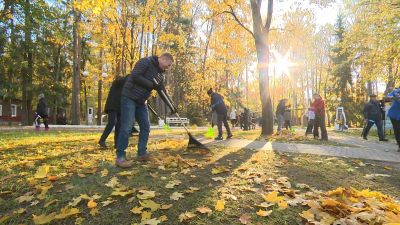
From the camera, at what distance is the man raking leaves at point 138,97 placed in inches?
143

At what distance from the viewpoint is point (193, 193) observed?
2576 millimetres

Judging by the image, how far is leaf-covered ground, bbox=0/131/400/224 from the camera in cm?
205

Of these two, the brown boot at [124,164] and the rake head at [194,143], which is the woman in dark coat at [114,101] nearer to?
the rake head at [194,143]

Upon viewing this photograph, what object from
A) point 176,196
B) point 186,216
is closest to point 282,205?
point 186,216

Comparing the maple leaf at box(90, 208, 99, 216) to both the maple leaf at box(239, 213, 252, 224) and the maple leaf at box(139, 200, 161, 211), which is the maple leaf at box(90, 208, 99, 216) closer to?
the maple leaf at box(139, 200, 161, 211)

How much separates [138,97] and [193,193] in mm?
1866

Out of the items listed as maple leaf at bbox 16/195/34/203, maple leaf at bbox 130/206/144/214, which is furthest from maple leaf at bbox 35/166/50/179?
maple leaf at bbox 130/206/144/214

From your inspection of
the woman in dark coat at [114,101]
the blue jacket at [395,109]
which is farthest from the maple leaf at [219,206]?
the blue jacket at [395,109]

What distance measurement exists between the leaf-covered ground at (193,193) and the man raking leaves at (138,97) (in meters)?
0.31

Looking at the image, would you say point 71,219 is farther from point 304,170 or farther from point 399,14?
point 399,14

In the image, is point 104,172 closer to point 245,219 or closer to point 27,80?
point 245,219

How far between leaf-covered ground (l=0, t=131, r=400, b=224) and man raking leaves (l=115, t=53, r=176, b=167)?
1.03 ft

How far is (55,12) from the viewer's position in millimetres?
10633

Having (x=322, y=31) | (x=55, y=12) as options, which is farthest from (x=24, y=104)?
(x=322, y=31)
